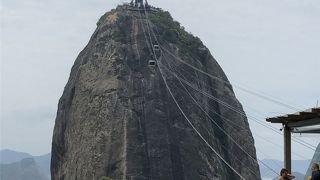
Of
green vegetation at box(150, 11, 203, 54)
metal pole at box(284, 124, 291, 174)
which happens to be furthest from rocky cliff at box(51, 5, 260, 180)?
metal pole at box(284, 124, 291, 174)

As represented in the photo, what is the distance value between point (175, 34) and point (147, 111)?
46.2ft

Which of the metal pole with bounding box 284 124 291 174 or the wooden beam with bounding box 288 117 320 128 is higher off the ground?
the wooden beam with bounding box 288 117 320 128

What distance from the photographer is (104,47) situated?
76562mm

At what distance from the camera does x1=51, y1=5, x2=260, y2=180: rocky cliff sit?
223 feet

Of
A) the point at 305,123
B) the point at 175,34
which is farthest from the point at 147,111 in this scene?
the point at 305,123

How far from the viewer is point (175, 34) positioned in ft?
263

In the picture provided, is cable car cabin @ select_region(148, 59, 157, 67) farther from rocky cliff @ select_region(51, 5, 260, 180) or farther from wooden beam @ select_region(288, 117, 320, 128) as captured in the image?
wooden beam @ select_region(288, 117, 320, 128)

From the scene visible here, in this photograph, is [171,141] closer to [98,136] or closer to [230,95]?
[98,136]

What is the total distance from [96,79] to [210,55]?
54.4 ft

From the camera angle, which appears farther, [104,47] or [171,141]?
[104,47]

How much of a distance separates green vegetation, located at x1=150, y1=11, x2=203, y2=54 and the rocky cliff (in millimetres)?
142

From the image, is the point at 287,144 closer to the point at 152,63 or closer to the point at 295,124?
the point at 295,124

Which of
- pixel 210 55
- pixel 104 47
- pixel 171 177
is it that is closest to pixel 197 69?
pixel 210 55

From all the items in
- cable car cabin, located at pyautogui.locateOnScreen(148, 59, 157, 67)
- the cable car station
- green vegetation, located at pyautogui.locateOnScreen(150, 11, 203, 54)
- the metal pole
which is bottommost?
the metal pole
